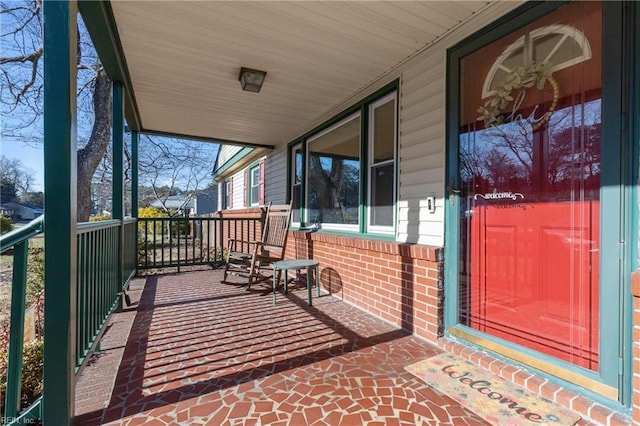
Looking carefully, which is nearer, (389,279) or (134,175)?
(389,279)

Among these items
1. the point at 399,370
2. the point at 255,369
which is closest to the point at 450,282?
the point at 399,370

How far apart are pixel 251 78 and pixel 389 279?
7.86 feet

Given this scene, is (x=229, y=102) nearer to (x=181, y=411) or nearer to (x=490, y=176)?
(x=490, y=176)

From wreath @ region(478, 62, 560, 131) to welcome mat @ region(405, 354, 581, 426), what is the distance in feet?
5.15

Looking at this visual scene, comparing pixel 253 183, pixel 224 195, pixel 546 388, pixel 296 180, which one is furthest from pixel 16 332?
pixel 224 195

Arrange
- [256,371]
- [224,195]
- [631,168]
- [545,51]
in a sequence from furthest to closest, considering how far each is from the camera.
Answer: [224,195], [256,371], [545,51], [631,168]

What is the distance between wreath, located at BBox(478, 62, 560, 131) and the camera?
1.87m

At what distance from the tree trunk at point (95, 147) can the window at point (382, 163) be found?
459cm

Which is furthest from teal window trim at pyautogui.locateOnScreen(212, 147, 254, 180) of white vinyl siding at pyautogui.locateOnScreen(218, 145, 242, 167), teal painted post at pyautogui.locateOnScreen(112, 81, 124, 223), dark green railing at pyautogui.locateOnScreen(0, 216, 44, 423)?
dark green railing at pyautogui.locateOnScreen(0, 216, 44, 423)

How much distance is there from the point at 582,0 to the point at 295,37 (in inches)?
72.2

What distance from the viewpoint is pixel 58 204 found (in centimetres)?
141

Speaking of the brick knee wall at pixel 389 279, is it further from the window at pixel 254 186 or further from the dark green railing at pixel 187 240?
the window at pixel 254 186

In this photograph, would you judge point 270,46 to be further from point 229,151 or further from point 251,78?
point 229,151

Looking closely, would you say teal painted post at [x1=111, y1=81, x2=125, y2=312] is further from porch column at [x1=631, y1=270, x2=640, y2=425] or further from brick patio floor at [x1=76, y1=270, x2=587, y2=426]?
porch column at [x1=631, y1=270, x2=640, y2=425]
